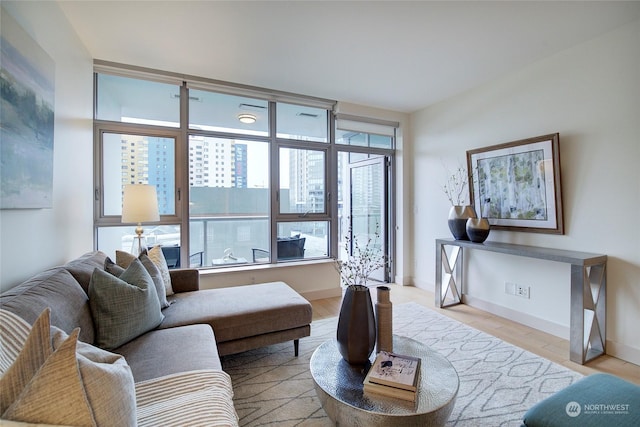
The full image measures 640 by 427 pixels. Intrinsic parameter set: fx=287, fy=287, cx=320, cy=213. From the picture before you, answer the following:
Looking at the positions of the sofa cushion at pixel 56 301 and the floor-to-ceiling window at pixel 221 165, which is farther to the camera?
the floor-to-ceiling window at pixel 221 165

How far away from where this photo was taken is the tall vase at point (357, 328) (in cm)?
149

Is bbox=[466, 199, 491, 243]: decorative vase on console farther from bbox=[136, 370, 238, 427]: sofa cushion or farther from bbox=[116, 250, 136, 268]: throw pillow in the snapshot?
bbox=[116, 250, 136, 268]: throw pillow

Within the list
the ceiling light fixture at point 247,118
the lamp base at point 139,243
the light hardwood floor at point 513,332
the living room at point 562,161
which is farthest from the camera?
the ceiling light fixture at point 247,118

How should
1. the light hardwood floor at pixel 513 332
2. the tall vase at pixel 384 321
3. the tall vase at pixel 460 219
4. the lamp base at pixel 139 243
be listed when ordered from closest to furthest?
the tall vase at pixel 384 321 < the light hardwood floor at pixel 513 332 < the lamp base at pixel 139 243 < the tall vase at pixel 460 219

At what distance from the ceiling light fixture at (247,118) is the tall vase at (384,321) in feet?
9.10

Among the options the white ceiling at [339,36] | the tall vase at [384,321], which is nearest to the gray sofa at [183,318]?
the tall vase at [384,321]

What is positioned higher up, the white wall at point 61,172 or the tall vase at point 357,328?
the white wall at point 61,172

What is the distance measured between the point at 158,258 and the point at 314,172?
7.32ft

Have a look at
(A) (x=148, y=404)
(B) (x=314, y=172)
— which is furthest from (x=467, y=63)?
(A) (x=148, y=404)

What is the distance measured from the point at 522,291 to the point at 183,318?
3178 mm

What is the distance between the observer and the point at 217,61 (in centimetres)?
281

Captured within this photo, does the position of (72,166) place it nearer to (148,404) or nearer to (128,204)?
(128,204)

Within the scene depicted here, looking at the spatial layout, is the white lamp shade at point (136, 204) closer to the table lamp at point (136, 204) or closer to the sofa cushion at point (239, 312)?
the table lamp at point (136, 204)

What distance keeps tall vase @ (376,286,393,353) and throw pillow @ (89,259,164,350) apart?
1.35 m
